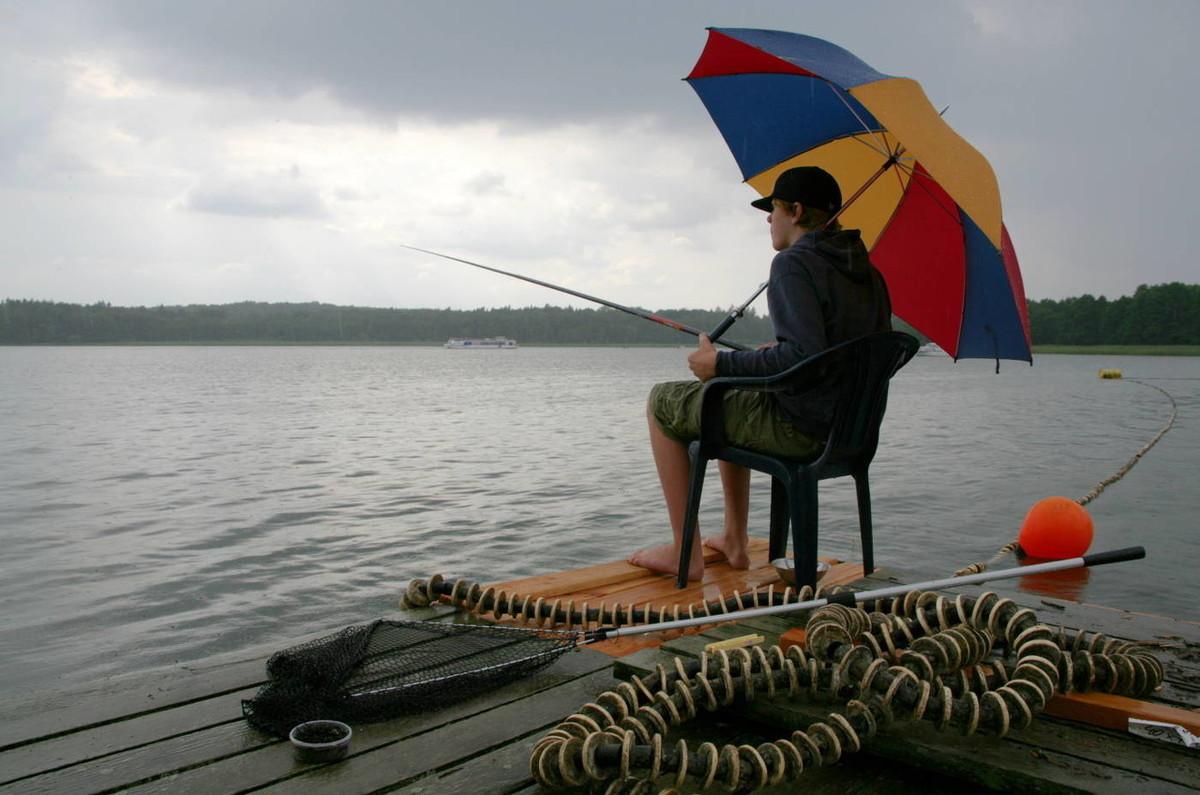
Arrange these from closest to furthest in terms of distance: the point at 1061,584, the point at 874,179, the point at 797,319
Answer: the point at 797,319 < the point at 874,179 < the point at 1061,584

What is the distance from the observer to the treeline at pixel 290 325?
11325 centimetres

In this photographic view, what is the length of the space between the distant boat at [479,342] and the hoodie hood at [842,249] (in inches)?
4894

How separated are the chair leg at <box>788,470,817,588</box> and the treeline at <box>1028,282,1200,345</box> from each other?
90.2m

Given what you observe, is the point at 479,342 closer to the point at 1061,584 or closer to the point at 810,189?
the point at 1061,584

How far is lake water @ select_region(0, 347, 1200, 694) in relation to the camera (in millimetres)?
5812

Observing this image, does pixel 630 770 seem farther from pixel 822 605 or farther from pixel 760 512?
pixel 760 512

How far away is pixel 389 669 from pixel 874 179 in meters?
3.07

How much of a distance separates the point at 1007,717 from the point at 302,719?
1719 mm

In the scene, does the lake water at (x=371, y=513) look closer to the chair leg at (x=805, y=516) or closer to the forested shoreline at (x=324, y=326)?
the chair leg at (x=805, y=516)

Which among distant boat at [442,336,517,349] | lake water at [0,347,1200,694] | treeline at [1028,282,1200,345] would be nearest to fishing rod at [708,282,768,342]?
lake water at [0,347,1200,694]

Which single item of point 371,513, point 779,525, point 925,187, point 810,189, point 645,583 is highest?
point 925,187

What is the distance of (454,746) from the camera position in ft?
7.59

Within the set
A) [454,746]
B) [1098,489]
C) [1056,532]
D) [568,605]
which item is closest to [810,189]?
[568,605]

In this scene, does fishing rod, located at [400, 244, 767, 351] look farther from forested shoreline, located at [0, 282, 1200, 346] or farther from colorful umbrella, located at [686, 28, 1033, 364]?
forested shoreline, located at [0, 282, 1200, 346]
